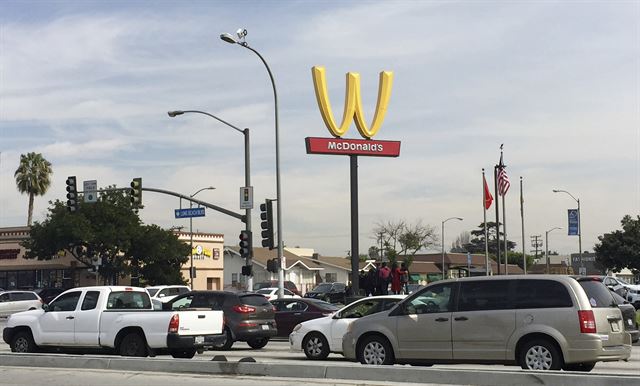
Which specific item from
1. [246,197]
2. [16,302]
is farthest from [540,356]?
[16,302]

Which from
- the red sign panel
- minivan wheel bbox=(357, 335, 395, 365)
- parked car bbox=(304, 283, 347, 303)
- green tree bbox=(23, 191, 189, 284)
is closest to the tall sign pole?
the red sign panel

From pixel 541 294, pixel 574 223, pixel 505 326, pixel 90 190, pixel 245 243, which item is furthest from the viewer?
pixel 574 223

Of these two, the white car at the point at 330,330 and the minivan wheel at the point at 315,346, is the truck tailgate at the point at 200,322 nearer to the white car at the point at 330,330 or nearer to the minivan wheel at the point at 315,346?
the white car at the point at 330,330

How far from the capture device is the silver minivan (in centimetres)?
Result: 1262

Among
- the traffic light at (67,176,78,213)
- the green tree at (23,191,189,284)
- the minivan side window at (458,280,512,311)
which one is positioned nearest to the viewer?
the minivan side window at (458,280,512,311)

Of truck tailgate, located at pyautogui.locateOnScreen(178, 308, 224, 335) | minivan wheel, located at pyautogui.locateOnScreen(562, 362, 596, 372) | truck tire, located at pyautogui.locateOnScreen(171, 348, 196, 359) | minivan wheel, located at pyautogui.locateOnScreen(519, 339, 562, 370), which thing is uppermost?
truck tailgate, located at pyautogui.locateOnScreen(178, 308, 224, 335)

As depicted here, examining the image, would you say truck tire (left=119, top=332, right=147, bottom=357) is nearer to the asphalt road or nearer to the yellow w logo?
the asphalt road

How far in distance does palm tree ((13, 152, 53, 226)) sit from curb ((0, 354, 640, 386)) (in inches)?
2602

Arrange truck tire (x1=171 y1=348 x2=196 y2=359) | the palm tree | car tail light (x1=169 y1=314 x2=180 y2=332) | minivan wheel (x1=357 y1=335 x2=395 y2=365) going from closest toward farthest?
minivan wheel (x1=357 y1=335 x2=395 y2=365) → car tail light (x1=169 y1=314 x2=180 y2=332) → truck tire (x1=171 y1=348 x2=196 y2=359) → the palm tree

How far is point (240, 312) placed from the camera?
67.9 feet

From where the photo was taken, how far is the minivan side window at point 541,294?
42.1 feet

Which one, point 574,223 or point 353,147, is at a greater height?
point 353,147

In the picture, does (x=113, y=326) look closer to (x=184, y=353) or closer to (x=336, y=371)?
(x=184, y=353)

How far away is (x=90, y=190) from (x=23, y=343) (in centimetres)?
2071
